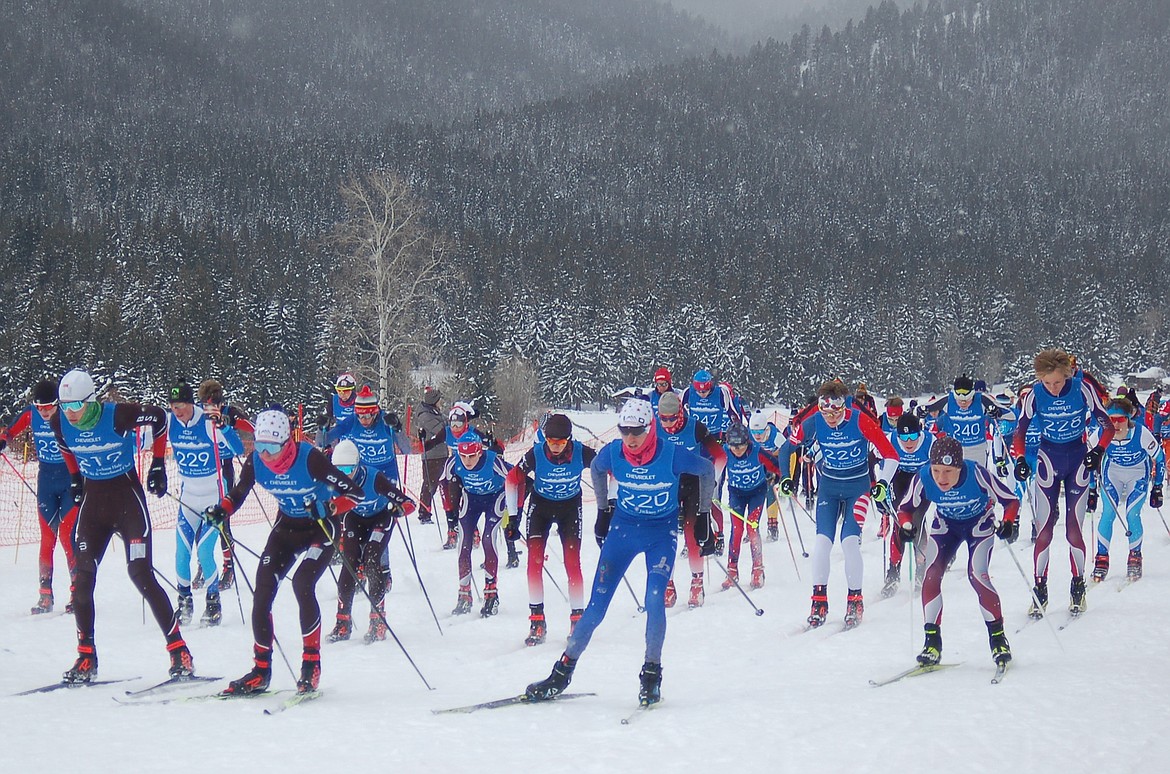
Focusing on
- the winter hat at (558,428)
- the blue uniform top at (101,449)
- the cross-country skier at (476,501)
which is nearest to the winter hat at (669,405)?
the winter hat at (558,428)

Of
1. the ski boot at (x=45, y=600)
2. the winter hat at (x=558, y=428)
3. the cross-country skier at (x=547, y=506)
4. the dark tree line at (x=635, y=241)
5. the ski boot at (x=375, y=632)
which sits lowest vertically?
the ski boot at (x=375, y=632)

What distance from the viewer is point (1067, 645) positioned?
6.80 m

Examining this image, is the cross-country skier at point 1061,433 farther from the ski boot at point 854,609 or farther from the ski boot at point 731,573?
the ski boot at point 731,573

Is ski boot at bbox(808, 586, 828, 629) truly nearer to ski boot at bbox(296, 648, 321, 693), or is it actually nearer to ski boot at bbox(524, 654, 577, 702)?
ski boot at bbox(524, 654, 577, 702)

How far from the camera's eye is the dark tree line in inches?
2709

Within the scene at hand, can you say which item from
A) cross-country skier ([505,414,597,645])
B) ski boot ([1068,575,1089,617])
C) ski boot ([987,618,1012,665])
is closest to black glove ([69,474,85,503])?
cross-country skier ([505,414,597,645])

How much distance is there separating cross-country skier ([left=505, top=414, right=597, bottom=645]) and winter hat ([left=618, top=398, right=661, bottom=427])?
6.84 ft

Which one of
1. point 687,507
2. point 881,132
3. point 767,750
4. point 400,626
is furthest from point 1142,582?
point 881,132

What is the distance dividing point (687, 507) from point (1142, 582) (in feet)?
16.6

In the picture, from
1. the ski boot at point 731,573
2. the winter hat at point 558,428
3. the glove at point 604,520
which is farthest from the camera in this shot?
the ski boot at point 731,573

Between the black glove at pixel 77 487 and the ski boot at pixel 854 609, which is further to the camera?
the ski boot at pixel 854 609

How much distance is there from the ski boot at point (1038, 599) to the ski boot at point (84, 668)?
745 centimetres

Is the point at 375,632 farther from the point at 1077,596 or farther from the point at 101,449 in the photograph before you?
the point at 1077,596

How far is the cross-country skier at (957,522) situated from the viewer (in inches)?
244
